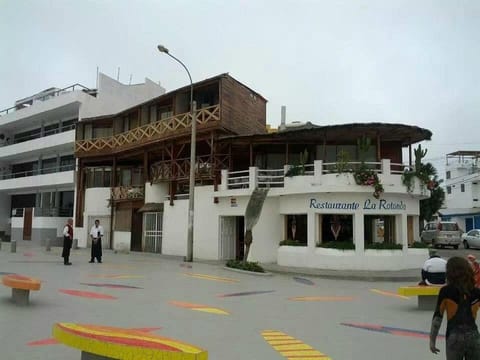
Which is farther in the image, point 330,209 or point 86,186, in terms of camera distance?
point 86,186

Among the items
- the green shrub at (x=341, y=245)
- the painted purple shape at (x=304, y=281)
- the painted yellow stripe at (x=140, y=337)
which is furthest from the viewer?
the green shrub at (x=341, y=245)

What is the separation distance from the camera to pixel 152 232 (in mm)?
26875

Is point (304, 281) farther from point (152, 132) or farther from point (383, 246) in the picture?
point (152, 132)

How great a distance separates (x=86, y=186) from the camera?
33.1 meters

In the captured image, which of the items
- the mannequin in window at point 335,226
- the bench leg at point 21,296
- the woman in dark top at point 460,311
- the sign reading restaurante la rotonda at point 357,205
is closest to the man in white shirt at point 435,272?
the woman in dark top at point 460,311

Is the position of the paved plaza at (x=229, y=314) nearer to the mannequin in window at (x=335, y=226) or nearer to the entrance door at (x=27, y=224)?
the mannequin in window at (x=335, y=226)

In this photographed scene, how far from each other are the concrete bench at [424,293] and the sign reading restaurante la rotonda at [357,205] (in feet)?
29.4

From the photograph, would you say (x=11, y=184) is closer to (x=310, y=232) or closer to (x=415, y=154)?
(x=310, y=232)

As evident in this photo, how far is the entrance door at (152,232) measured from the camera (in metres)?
26.4

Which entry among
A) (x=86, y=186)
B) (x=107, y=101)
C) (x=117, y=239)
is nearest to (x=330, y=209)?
(x=117, y=239)

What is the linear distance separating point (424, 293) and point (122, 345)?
733cm

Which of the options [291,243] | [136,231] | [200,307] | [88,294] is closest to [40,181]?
[136,231]

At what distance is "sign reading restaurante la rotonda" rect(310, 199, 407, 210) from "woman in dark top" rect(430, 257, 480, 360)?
14.8 metres

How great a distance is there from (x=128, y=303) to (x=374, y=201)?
12.2 m
